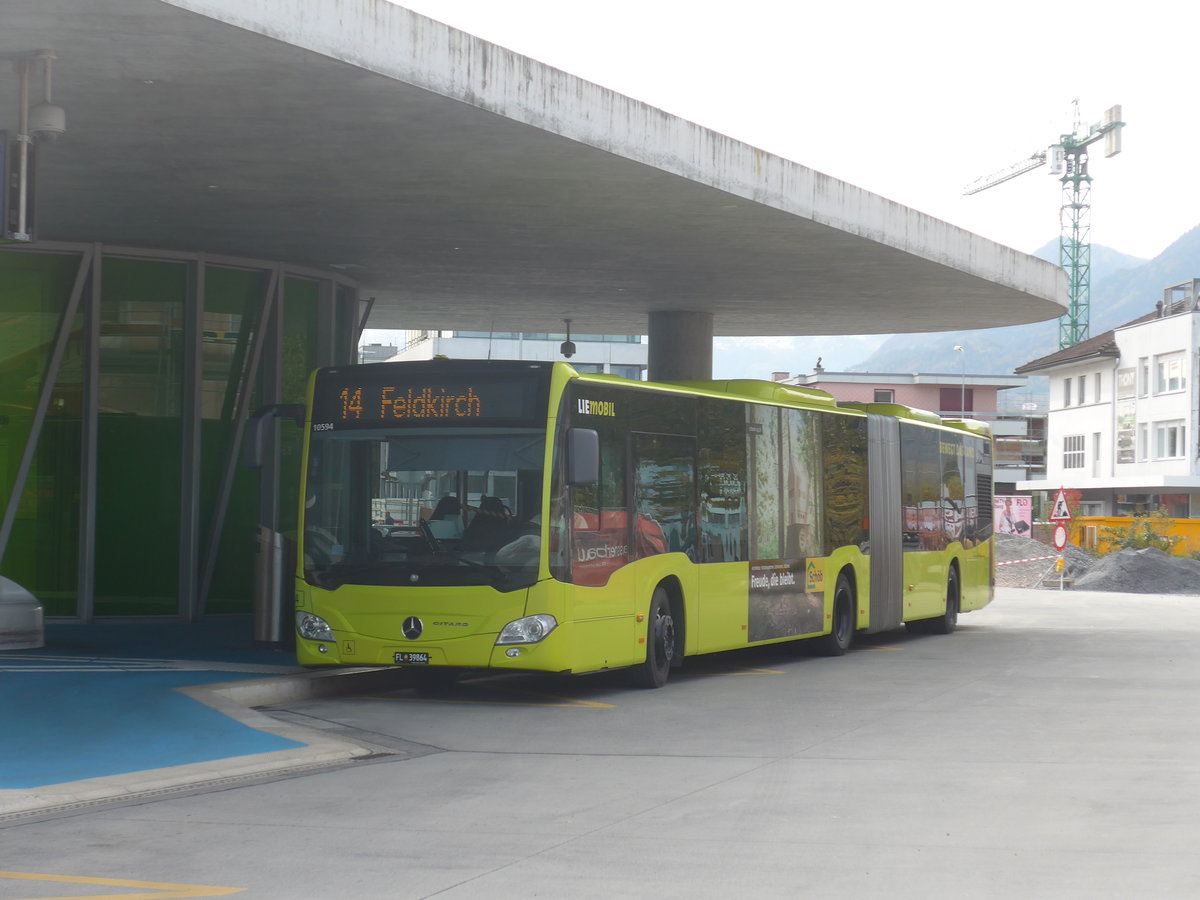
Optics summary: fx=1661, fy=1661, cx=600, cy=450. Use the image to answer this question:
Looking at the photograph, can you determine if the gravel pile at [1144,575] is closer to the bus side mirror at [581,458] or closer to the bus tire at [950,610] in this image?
the bus tire at [950,610]

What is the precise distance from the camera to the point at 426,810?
28.9ft

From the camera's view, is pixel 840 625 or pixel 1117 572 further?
pixel 1117 572

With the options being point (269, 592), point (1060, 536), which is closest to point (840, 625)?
point (269, 592)

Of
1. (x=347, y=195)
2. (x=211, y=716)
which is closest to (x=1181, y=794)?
(x=211, y=716)

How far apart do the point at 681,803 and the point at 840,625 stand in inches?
440

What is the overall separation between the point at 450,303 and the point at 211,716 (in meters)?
14.9

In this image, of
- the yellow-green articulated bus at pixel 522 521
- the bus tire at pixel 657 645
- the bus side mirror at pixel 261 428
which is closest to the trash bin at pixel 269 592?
the bus side mirror at pixel 261 428

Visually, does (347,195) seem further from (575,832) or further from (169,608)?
(575,832)

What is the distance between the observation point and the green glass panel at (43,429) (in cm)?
1948

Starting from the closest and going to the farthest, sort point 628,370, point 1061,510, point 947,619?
point 947,619
point 1061,510
point 628,370

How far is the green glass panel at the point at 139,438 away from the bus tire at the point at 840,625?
26.0 ft

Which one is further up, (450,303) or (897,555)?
(450,303)

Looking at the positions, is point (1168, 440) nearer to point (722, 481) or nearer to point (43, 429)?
point (722, 481)

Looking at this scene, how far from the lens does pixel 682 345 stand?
26.0 m
